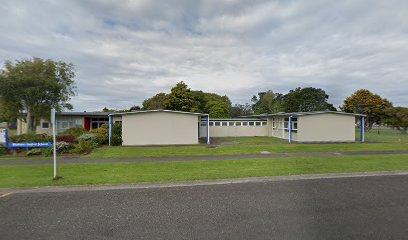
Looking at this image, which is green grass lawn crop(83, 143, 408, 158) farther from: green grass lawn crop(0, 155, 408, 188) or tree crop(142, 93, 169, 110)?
tree crop(142, 93, 169, 110)

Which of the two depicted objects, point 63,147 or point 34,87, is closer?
point 63,147

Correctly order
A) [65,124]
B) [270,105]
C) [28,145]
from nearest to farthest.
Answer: [28,145] < [65,124] < [270,105]

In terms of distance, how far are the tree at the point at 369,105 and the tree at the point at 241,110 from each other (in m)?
36.6

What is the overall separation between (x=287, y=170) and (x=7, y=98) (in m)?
26.2

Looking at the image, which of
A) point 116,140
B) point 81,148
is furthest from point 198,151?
point 116,140

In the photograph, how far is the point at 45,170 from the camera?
994 cm

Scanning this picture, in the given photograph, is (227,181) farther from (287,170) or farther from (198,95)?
(198,95)

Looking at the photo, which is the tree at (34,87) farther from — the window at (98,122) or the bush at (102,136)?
the bush at (102,136)

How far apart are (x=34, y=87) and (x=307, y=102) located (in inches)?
2229

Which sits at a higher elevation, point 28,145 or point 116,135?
point 116,135

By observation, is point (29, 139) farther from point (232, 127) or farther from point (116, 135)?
point (232, 127)

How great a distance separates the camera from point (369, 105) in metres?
43.6

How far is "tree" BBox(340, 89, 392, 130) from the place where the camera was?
4229 centimetres

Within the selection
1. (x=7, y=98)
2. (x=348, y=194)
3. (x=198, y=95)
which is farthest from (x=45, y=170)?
(x=198, y=95)
